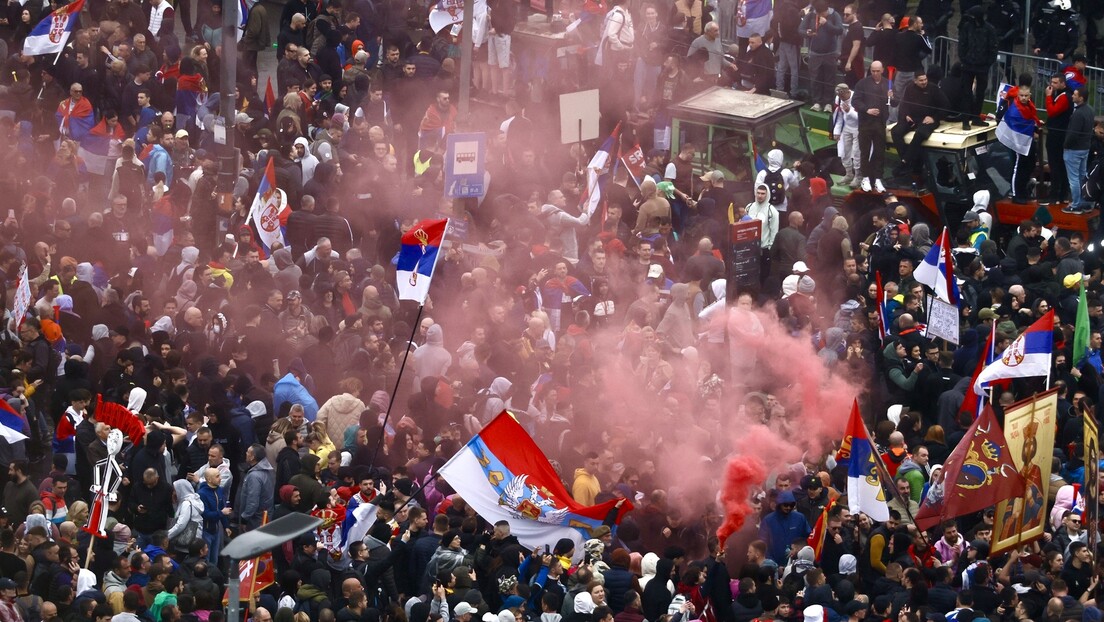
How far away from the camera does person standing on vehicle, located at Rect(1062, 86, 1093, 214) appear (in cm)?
2484

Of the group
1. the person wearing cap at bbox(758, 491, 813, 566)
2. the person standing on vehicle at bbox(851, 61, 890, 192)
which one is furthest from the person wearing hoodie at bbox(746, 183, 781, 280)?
the person wearing cap at bbox(758, 491, 813, 566)

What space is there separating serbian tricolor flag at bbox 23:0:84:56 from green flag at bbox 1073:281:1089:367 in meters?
12.1

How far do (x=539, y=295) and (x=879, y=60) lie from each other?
23.5ft

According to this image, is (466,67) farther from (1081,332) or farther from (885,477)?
(885,477)

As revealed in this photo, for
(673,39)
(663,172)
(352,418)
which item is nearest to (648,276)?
(663,172)

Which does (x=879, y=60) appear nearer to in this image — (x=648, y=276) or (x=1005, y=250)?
(x=1005, y=250)

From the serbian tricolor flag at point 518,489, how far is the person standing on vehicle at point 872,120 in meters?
9.22

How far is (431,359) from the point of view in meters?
20.6

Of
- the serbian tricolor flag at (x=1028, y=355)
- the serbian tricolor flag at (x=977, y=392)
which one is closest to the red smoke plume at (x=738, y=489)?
the serbian tricolor flag at (x=977, y=392)

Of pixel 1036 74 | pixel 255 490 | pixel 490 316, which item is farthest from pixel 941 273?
pixel 1036 74

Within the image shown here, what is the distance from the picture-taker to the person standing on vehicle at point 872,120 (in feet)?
84.3

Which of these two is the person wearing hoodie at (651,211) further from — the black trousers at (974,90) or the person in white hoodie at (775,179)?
the black trousers at (974,90)

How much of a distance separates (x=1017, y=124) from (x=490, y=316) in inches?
293

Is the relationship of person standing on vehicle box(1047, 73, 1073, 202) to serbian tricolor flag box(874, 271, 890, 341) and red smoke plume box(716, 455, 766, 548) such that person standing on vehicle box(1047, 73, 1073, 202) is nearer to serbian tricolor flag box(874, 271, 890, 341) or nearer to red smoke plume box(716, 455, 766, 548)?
serbian tricolor flag box(874, 271, 890, 341)
